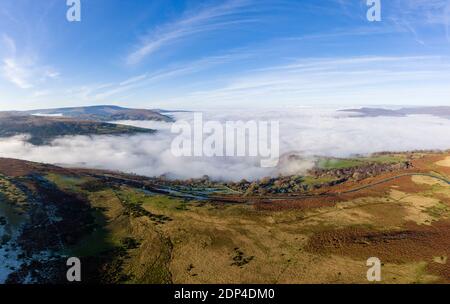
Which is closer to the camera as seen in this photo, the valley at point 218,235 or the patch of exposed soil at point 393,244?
the valley at point 218,235

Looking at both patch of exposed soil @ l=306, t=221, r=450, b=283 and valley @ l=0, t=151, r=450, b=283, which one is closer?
valley @ l=0, t=151, r=450, b=283

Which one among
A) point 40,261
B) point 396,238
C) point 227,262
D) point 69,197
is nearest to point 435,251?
point 396,238

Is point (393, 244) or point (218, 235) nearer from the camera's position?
point (393, 244)

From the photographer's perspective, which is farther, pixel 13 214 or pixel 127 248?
pixel 13 214
